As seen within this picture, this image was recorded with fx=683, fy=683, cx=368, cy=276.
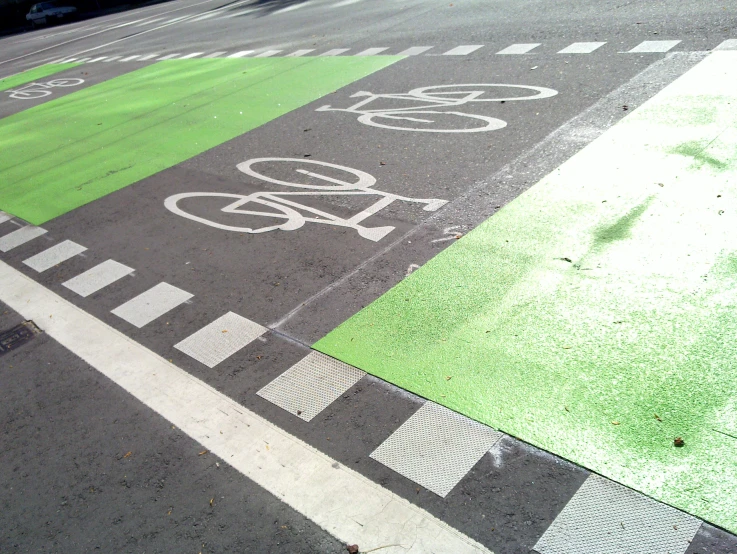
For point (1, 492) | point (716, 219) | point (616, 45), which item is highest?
point (616, 45)

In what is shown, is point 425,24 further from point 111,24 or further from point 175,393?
point 111,24

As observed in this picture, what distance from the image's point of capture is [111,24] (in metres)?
32.9

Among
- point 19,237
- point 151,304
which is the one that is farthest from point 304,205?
point 19,237

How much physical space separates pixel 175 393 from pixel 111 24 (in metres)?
32.7

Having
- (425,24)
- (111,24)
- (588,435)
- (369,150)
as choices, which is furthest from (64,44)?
(588,435)

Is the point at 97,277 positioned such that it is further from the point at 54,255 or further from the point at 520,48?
the point at 520,48

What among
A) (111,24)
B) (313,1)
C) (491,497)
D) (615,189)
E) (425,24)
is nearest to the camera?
(491,497)

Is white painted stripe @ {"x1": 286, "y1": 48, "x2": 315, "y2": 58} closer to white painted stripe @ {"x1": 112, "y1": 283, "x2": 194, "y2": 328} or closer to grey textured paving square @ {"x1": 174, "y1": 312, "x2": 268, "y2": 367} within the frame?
white painted stripe @ {"x1": 112, "y1": 283, "x2": 194, "y2": 328}

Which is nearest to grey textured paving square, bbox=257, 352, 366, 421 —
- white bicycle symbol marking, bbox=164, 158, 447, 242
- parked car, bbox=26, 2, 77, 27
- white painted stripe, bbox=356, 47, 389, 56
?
white bicycle symbol marking, bbox=164, 158, 447, 242

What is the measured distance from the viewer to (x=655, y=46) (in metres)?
9.95

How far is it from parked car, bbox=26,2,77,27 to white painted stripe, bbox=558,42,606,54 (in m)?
39.5

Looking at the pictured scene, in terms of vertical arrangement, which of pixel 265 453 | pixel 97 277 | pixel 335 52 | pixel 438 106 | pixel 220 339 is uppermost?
pixel 335 52

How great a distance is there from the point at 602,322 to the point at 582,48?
23.8 ft

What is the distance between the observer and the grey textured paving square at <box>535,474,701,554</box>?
3.14 m
